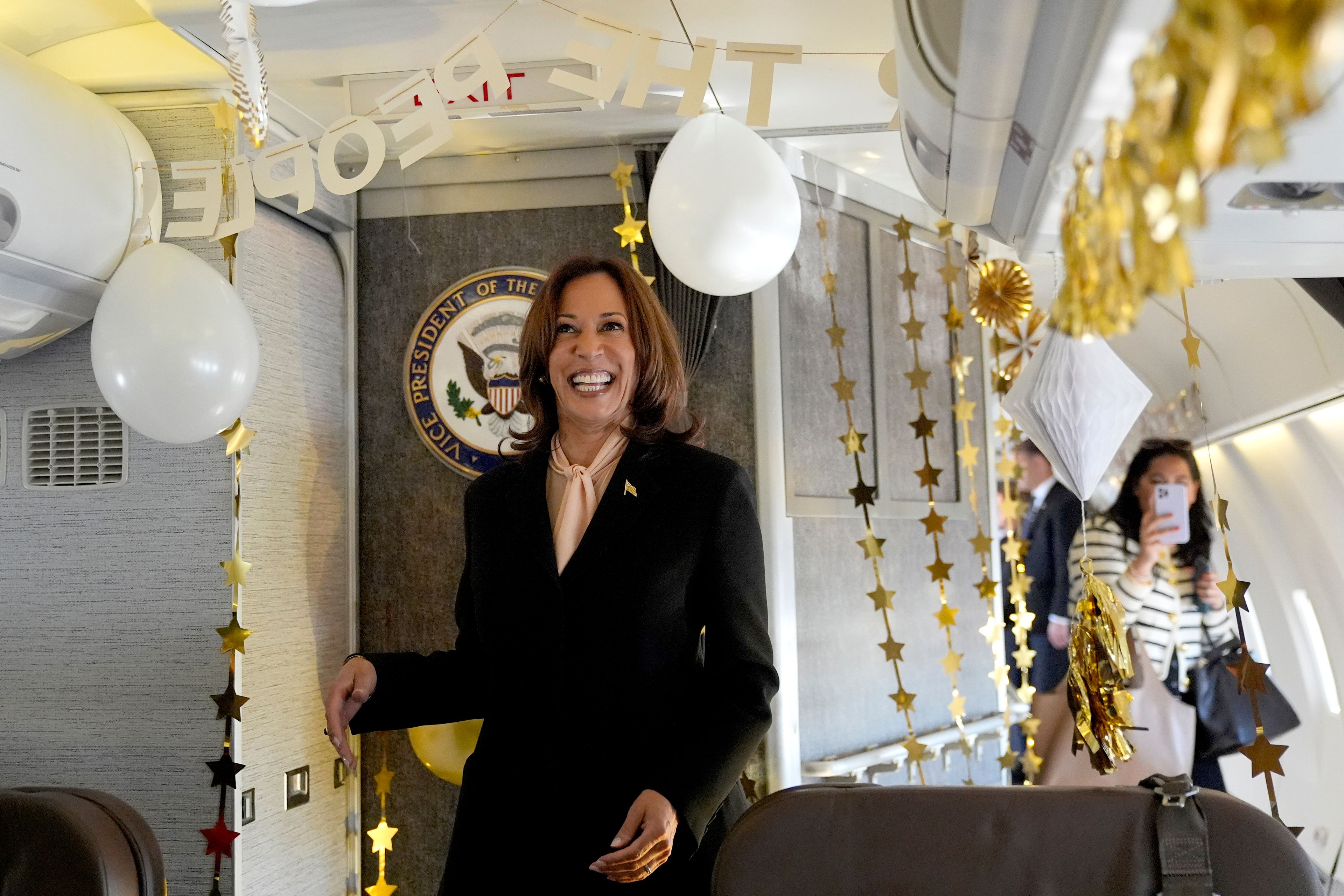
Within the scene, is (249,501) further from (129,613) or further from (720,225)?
(720,225)

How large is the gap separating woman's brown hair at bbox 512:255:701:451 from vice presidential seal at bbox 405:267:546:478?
3.26 feet

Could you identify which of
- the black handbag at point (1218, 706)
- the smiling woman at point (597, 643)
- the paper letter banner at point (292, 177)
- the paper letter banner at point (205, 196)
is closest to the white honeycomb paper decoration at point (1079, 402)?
the smiling woman at point (597, 643)

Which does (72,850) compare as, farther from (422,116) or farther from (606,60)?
(606,60)

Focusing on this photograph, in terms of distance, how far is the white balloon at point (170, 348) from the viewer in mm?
1941

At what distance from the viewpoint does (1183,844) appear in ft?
3.83

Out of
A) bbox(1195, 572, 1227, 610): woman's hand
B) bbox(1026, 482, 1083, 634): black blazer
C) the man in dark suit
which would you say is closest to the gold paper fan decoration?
bbox(1195, 572, 1227, 610): woman's hand

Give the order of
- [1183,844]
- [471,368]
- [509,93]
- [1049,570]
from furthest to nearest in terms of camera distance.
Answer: [1049,570] → [471,368] → [509,93] → [1183,844]

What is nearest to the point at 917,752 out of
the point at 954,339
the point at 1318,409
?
the point at 954,339

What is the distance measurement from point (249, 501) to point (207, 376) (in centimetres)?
51

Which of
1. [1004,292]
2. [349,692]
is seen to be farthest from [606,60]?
[1004,292]

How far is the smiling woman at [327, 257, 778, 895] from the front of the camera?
1523 millimetres

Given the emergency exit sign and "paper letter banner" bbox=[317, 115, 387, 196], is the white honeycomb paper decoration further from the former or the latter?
the emergency exit sign

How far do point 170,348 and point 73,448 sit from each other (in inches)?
28.0

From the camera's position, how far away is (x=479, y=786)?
159cm
